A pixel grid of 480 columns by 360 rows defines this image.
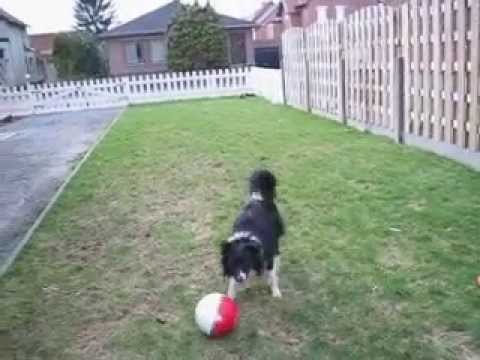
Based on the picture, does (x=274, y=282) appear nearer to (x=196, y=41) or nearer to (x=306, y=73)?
(x=306, y=73)

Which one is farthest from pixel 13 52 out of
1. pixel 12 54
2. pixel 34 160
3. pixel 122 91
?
pixel 34 160

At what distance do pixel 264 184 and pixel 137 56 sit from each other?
30.7 meters

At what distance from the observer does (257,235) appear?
3.19 meters

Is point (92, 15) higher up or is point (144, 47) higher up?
point (92, 15)

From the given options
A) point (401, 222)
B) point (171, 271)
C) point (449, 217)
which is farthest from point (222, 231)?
point (449, 217)

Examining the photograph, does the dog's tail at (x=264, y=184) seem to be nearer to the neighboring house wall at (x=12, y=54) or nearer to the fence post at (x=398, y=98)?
the fence post at (x=398, y=98)

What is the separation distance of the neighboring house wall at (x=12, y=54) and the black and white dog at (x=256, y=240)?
2850cm

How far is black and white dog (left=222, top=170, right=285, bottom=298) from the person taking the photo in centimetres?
305

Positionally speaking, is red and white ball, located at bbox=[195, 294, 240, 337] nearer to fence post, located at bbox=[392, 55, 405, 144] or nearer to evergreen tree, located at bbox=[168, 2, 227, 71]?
fence post, located at bbox=[392, 55, 405, 144]

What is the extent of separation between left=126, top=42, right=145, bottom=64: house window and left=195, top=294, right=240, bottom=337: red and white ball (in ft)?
102

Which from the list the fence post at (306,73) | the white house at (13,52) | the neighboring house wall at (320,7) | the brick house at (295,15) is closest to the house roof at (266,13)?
the brick house at (295,15)

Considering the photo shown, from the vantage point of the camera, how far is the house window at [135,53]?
32281mm

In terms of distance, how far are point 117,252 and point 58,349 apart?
1443mm

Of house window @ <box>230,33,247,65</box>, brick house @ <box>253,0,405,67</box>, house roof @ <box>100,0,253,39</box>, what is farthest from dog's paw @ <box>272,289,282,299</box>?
house window @ <box>230,33,247,65</box>
